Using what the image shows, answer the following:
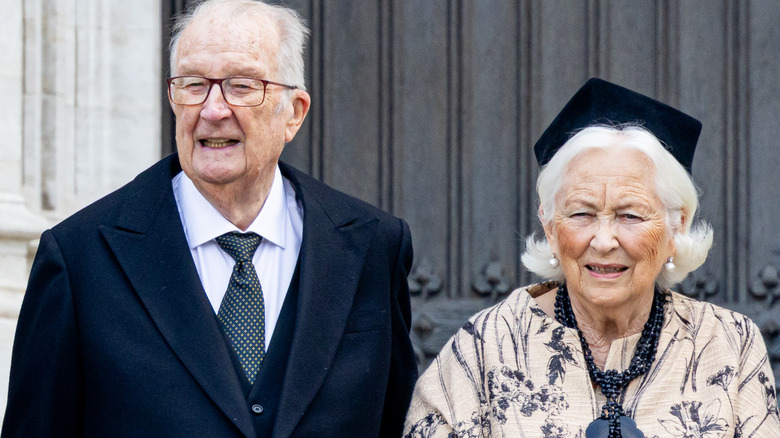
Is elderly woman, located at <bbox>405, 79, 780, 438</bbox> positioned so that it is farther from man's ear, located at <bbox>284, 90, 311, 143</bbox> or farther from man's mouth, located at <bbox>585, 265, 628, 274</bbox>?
man's ear, located at <bbox>284, 90, 311, 143</bbox>

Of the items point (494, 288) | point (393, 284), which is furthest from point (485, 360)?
point (494, 288)

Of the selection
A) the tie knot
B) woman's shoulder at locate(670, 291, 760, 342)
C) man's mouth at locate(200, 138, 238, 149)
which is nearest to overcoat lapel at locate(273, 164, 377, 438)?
the tie knot

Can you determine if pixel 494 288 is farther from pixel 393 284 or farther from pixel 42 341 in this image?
pixel 42 341

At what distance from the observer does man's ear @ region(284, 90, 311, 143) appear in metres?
2.70

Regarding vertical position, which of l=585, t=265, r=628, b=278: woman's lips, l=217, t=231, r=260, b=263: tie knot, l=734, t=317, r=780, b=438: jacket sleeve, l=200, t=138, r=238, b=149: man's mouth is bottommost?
l=734, t=317, r=780, b=438: jacket sleeve

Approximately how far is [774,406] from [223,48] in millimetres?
1457

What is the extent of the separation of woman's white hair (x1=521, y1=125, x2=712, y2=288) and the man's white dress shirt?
60 cm

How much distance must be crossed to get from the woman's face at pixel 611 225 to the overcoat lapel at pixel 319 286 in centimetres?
49

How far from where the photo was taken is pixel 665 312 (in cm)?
266

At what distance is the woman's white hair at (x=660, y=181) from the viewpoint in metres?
2.53

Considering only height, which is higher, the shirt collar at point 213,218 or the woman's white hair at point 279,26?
the woman's white hair at point 279,26

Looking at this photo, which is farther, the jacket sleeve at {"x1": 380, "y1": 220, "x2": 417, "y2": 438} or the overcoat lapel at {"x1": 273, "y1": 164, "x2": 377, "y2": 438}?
the jacket sleeve at {"x1": 380, "y1": 220, "x2": 417, "y2": 438}

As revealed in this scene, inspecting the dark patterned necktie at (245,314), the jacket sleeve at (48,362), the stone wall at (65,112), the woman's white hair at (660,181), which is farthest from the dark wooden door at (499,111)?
the jacket sleeve at (48,362)

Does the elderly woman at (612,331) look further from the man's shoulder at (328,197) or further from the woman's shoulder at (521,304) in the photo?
the man's shoulder at (328,197)
